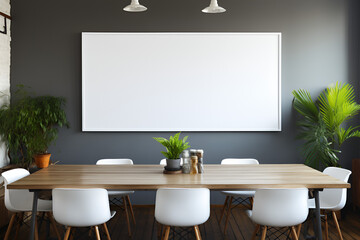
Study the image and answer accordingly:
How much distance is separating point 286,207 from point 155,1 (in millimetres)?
3775

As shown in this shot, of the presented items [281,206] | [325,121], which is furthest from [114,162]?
[325,121]

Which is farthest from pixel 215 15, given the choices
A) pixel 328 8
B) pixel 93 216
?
pixel 93 216

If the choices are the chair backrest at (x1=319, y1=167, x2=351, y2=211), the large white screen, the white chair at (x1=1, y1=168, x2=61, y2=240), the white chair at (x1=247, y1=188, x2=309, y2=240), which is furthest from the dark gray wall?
the white chair at (x1=247, y1=188, x2=309, y2=240)

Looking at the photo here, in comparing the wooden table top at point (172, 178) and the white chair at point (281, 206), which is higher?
the wooden table top at point (172, 178)

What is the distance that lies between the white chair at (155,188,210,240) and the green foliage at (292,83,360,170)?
99.2 inches

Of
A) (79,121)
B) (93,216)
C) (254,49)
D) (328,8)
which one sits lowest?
(93,216)

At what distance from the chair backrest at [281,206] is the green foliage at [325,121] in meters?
1.95

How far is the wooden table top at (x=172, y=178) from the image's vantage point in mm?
2916

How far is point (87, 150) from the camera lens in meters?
5.29

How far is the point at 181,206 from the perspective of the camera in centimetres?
280

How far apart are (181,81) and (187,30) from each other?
2.64ft

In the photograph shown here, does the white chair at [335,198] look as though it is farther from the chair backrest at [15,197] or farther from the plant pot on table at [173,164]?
the chair backrest at [15,197]

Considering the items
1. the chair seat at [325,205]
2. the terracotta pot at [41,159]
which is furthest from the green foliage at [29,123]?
the chair seat at [325,205]

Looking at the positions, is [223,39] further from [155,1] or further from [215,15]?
[155,1]
